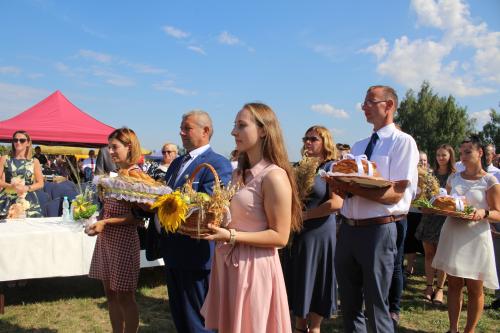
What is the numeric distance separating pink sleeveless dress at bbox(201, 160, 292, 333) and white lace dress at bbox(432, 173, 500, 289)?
8.46ft

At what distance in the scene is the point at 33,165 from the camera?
5.76m

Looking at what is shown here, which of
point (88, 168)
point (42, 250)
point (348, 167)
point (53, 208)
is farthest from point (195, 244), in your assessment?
point (88, 168)

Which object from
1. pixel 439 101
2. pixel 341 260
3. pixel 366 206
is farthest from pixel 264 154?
pixel 439 101

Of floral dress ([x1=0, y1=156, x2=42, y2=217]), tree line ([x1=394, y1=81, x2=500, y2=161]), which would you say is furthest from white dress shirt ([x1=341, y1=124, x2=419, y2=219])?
tree line ([x1=394, y1=81, x2=500, y2=161])

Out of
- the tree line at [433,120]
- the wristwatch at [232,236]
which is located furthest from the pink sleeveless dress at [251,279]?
the tree line at [433,120]

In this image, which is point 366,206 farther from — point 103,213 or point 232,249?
point 103,213

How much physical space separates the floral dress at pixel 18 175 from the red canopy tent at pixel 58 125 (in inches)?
251

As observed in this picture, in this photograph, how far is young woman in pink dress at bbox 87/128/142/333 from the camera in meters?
3.13

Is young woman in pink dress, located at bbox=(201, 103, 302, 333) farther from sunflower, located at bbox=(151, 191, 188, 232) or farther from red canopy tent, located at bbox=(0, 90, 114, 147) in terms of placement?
red canopy tent, located at bbox=(0, 90, 114, 147)

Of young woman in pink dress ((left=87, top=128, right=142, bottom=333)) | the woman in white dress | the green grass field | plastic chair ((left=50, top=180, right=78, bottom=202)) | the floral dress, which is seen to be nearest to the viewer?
young woman in pink dress ((left=87, top=128, right=142, bottom=333))

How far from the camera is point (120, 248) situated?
3.18m

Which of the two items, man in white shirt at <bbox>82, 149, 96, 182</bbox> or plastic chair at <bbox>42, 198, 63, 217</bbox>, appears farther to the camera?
man in white shirt at <bbox>82, 149, 96, 182</bbox>

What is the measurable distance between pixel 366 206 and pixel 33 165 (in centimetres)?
506

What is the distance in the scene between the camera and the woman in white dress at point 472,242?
12.4ft
